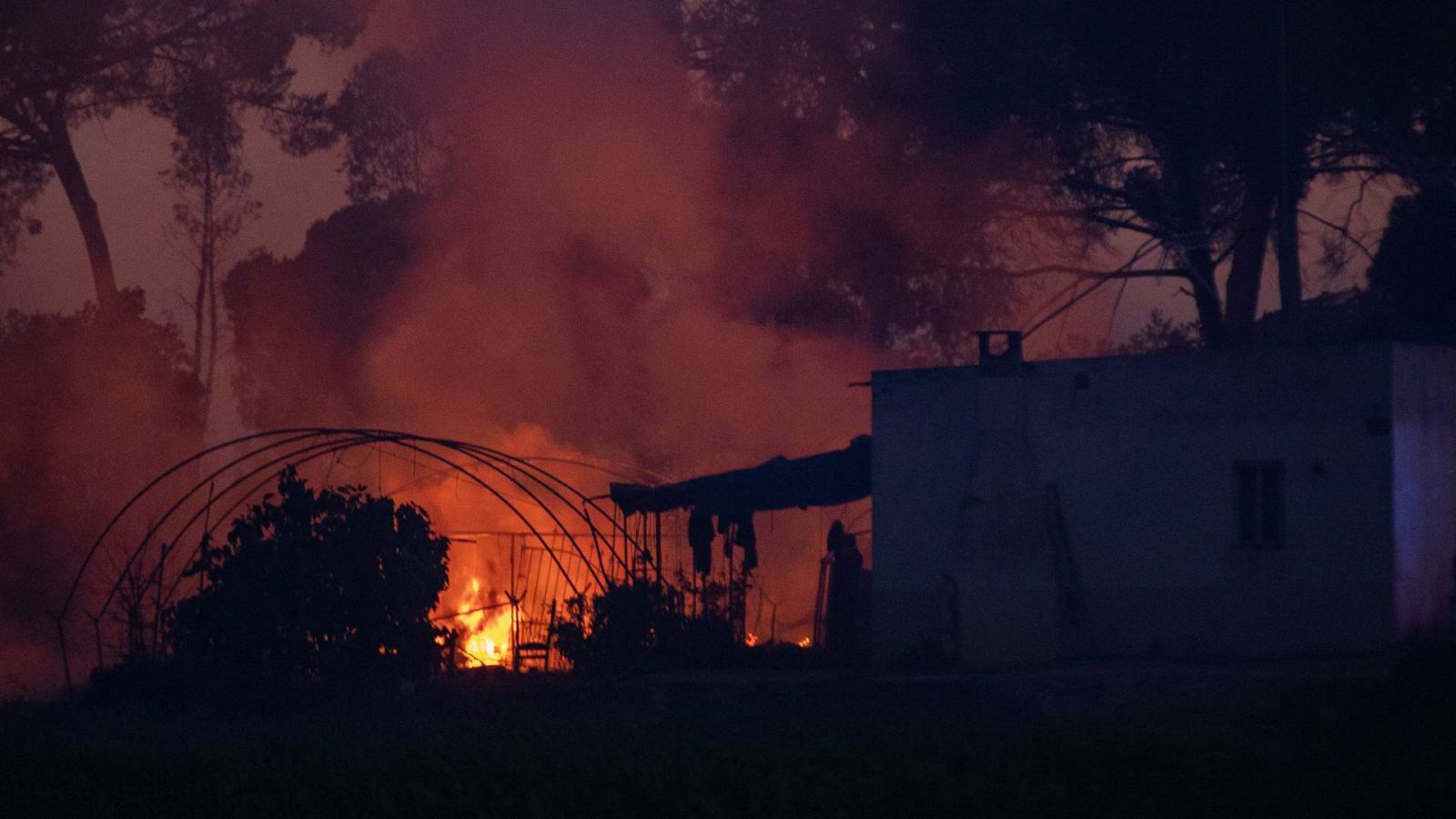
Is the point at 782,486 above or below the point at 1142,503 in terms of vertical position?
above

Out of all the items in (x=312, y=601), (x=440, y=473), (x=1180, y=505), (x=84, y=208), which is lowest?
(x=312, y=601)

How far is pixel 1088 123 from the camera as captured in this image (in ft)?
74.9

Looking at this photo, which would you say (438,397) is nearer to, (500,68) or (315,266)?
(315,266)

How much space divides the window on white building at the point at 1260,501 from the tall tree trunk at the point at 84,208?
19.5 metres

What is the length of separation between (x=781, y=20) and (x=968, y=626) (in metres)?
12.3

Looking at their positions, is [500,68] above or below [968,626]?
above

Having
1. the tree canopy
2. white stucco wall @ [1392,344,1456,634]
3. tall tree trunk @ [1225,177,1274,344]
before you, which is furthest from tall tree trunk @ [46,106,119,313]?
white stucco wall @ [1392,344,1456,634]

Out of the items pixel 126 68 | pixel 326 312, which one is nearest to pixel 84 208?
pixel 126 68

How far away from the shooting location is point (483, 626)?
21.8m

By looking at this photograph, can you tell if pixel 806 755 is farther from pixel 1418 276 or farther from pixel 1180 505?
pixel 1418 276

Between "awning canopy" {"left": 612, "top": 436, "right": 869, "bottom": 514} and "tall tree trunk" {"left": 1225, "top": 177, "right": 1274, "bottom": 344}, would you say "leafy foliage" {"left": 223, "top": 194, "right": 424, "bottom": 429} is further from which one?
"tall tree trunk" {"left": 1225, "top": 177, "right": 1274, "bottom": 344}

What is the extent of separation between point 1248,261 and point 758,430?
10.0 metres

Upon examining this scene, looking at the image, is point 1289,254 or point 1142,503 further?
point 1289,254

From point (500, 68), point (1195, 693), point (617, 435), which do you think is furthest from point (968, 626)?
point (500, 68)
